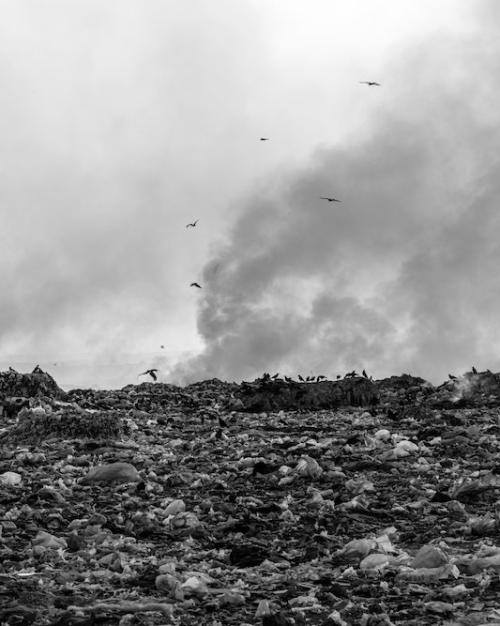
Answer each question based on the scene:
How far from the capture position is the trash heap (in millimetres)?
4688

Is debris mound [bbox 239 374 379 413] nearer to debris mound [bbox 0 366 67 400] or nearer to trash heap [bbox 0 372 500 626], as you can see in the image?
trash heap [bbox 0 372 500 626]

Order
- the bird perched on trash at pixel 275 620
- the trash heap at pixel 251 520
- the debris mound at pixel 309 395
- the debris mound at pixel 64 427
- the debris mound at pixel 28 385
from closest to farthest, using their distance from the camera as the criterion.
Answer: the bird perched on trash at pixel 275 620, the trash heap at pixel 251 520, the debris mound at pixel 64 427, the debris mound at pixel 309 395, the debris mound at pixel 28 385

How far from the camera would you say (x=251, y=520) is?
6582mm

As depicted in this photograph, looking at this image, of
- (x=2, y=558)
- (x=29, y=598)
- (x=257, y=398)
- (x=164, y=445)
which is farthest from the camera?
(x=257, y=398)

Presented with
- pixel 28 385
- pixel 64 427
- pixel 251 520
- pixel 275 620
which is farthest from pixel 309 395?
pixel 275 620

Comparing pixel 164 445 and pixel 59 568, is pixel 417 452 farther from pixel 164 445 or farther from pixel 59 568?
pixel 59 568

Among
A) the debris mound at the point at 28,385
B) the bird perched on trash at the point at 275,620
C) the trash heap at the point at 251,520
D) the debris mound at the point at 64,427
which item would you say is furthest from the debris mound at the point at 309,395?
the bird perched on trash at the point at 275,620

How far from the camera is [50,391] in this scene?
15.6 m

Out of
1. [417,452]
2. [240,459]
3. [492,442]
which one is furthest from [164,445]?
[492,442]

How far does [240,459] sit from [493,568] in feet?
14.4

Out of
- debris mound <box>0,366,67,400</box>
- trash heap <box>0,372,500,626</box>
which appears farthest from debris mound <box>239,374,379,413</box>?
debris mound <box>0,366,67,400</box>

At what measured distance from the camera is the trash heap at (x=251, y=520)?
4688 mm

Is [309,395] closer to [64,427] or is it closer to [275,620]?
[64,427]

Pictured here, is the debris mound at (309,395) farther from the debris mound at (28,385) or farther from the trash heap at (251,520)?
the debris mound at (28,385)
